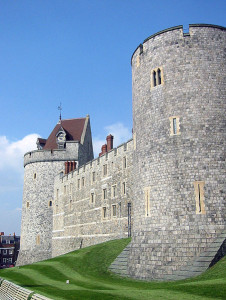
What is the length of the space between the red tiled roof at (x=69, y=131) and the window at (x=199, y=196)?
36375 millimetres

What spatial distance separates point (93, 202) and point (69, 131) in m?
18.9

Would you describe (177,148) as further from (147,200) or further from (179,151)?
(147,200)

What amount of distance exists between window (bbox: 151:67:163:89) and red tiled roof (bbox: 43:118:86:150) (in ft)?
108

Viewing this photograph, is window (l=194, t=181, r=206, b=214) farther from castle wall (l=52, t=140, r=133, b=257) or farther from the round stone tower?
castle wall (l=52, t=140, r=133, b=257)

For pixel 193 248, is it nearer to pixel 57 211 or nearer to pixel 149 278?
pixel 149 278

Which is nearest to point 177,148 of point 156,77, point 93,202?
point 156,77

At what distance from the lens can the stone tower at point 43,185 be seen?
48.0 metres

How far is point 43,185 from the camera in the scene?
4984 cm

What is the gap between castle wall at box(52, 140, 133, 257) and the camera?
103ft

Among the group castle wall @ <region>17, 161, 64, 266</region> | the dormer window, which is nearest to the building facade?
castle wall @ <region>17, 161, 64, 266</region>

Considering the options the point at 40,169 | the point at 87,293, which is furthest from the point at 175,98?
the point at 40,169

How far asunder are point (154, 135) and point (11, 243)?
83.2m

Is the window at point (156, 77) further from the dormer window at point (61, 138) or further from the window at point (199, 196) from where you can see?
the dormer window at point (61, 138)

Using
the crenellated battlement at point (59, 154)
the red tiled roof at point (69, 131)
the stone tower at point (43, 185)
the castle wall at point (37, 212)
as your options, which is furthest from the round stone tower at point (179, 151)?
the red tiled roof at point (69, 131)
